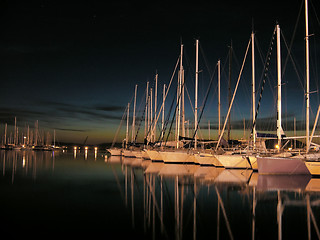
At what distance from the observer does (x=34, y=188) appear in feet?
71.5

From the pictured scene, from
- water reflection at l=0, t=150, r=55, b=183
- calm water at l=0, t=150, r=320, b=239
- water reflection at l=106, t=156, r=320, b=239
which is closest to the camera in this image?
calm water at l=0, t=150, r=320, b=239

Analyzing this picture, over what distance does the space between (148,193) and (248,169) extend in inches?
754

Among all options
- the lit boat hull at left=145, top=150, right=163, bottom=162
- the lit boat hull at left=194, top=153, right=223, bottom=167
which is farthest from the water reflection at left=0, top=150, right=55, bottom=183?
the lit boat hull at left=194, top=153, right=223, bottom=167

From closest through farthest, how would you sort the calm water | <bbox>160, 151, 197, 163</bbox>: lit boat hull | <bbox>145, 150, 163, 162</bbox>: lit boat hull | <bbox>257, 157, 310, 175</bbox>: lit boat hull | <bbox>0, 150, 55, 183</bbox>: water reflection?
the calm water < <bbox>257, 157, 310, 175</bbox>: lit boat hull < <bbox>0, 150, 55, 183</bbox>: water reflection < <bbox>160, 151, 197, 163</bbox>: lit boat hull < <bbox>145, 150, 163, 162</bbox>: lit boat hull

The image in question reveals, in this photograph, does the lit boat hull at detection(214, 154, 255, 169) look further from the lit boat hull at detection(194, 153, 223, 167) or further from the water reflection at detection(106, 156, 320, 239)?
the water reflection at detection(106, 156, 320, 239)

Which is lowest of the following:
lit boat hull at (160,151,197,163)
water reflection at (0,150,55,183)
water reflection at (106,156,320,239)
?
water reflection at (0,150,55,183)

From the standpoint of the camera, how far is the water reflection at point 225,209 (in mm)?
11086

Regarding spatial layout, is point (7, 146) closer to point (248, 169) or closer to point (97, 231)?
point (248, 169)

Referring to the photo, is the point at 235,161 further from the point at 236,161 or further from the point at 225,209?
the point at 225,209

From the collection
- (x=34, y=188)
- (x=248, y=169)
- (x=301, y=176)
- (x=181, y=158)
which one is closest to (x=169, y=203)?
(x=34, y=188)

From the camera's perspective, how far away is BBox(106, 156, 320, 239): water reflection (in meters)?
11.1

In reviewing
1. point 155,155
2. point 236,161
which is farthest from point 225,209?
point 155,155

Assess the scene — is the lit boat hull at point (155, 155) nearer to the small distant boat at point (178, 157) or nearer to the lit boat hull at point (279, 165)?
the small distant boat at point (178, 157)

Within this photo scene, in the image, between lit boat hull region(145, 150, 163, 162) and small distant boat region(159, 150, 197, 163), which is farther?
lit boat hull region(145, 150, 163, 162)
